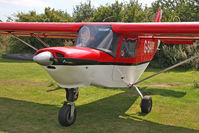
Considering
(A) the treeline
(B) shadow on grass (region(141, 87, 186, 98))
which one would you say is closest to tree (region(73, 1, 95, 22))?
(A) the treeline

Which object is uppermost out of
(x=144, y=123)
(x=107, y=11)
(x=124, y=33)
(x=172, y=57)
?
(x=107, y=11)

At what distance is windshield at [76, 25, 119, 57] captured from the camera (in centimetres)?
489

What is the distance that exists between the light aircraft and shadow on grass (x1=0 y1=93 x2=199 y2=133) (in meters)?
0.42

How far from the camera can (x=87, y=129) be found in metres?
4.49

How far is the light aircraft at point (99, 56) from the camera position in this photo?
4.00 m

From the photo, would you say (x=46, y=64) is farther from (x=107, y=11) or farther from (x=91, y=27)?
(x=107, y=11)

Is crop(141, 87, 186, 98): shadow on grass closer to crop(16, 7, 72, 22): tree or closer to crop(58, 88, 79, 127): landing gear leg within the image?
crop(58, 88, 79, 127): landing gear leg

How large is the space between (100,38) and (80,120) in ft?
6.77

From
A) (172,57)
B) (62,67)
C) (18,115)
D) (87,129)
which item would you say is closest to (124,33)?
(62,67)

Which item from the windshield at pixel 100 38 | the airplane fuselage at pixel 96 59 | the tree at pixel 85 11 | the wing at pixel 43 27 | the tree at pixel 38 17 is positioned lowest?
the airplane fuselage at pixel 96 59

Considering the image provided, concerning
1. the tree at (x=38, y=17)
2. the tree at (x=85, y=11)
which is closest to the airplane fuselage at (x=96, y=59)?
the tree at (x=38, y=17)

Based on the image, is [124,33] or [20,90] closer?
[124,33]

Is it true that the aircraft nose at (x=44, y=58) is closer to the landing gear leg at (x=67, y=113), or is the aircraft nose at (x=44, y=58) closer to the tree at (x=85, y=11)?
the landing gear leg at (x=67, y=113)

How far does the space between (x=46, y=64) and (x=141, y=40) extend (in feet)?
11.6
